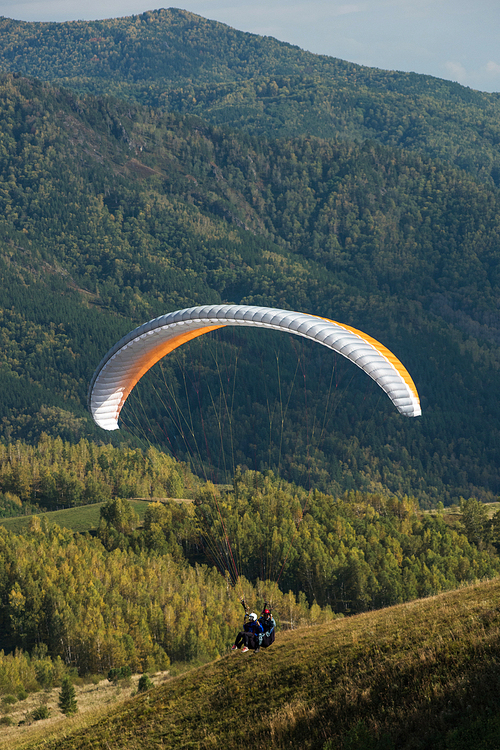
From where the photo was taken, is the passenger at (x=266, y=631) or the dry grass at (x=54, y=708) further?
the dry grass at (x=54, y=708)

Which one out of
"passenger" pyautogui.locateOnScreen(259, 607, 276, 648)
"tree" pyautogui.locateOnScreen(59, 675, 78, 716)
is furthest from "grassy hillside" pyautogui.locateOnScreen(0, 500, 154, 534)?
"passenger" pyautogui.locateOnScreen(259, 607, 276, 648)

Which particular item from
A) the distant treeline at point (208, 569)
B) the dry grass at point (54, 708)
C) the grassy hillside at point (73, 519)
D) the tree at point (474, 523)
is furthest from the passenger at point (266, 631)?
the tree at point (474, 523)

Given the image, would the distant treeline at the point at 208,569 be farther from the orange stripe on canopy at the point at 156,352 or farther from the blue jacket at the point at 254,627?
the blue jacket at the point at 254,627

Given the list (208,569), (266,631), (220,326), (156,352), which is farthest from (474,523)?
(266,631)

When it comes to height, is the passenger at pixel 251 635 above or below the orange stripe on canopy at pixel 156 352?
below

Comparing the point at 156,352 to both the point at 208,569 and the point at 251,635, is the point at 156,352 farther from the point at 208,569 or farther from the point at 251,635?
the point at 208,569

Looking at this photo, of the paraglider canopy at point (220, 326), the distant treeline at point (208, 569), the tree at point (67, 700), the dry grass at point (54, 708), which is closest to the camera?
the dry grass at point (54, 708)

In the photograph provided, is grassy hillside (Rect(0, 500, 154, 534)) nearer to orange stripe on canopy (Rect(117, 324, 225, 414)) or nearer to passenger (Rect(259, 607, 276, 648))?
orange stripe on canopy (Rect(117, 324, 225, 414))
